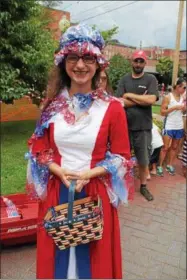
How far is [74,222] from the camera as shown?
1.54m

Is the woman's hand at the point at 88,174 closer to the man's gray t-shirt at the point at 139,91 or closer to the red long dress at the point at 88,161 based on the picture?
the red long dress at the point at 88,161

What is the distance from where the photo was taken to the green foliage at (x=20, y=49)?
7.25 m

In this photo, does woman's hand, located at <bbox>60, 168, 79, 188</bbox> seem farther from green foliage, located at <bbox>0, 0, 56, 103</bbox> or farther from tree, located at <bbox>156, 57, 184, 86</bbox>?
tree, located at <bbox>156, 57, 184, 86</bbox>

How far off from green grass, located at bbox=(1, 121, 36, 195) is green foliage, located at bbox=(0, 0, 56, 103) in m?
1.16

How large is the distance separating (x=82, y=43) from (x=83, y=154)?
1.94 feet

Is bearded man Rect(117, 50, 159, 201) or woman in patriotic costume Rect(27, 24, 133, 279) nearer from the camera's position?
woman in patriotic costume Rect(27, 24, 133, 279)

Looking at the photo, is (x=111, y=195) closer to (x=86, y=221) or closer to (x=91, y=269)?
(x=86, y=221)

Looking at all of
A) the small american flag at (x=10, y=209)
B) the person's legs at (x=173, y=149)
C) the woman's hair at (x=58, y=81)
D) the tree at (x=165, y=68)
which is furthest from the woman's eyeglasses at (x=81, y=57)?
the tree at (x=165, y=68)

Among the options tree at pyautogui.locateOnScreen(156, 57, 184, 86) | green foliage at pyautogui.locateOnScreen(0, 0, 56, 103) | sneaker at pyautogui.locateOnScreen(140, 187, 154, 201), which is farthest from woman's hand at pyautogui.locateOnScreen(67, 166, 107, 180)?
tree at pyautogui.locateOnScreen(156, 57, 184, 86)

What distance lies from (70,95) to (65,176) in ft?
1.56

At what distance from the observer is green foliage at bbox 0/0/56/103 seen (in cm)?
725

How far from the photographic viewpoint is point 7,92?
7.27m

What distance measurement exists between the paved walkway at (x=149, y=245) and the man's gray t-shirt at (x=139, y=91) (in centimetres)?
106

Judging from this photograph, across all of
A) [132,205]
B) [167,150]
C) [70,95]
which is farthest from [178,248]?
[167,150]
